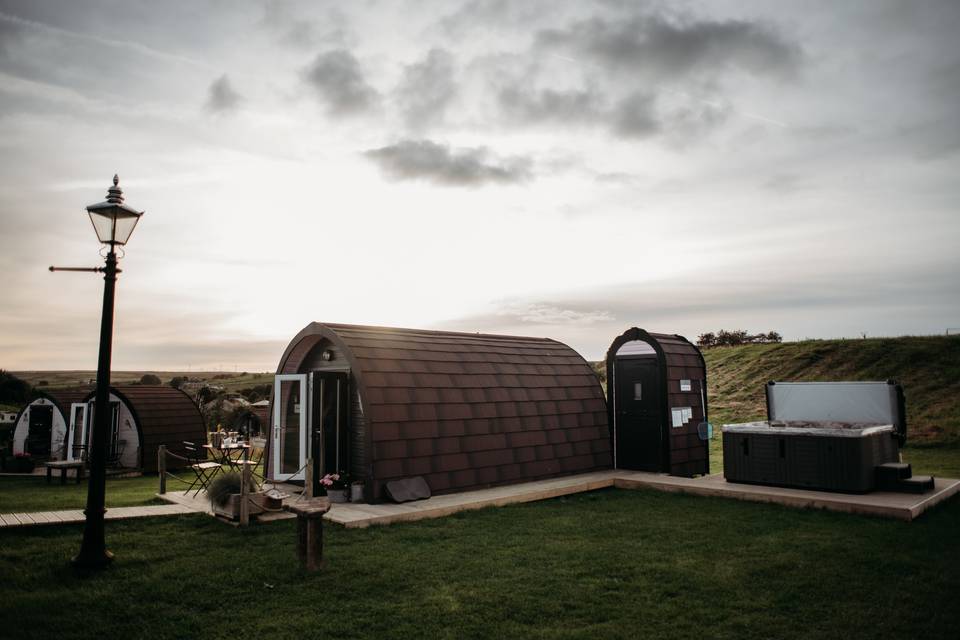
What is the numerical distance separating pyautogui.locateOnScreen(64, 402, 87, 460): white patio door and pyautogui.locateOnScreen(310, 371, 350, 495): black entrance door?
10.2 metres

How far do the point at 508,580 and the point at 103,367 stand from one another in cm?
480

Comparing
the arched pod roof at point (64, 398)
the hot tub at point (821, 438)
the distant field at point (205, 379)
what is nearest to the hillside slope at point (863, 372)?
the hot tub at point (821, 438)

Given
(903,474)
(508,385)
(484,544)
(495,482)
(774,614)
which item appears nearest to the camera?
(774,614)

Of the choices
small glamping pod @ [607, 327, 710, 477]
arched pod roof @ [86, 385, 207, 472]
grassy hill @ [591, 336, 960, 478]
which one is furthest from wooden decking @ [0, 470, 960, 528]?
arched pod roof @ [86, 385, 207, 472]

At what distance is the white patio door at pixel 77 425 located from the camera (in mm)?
16734

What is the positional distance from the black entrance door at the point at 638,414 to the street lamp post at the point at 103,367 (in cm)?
919

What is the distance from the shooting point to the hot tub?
967 cm

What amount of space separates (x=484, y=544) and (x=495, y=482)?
3.25 meters

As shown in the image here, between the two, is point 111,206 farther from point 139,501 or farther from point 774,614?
point 774,614

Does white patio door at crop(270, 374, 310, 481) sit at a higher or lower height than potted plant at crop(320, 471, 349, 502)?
higher

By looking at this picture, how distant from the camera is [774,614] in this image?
17.3ft

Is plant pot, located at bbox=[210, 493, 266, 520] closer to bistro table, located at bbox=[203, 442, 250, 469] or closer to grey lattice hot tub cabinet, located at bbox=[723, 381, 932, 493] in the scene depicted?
bistro table, located at bbox=[203, 442, 250, 469]

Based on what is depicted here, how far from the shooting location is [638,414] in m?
12.5

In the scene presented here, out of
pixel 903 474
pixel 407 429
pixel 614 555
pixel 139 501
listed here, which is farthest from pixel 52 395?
pixel 903 474
